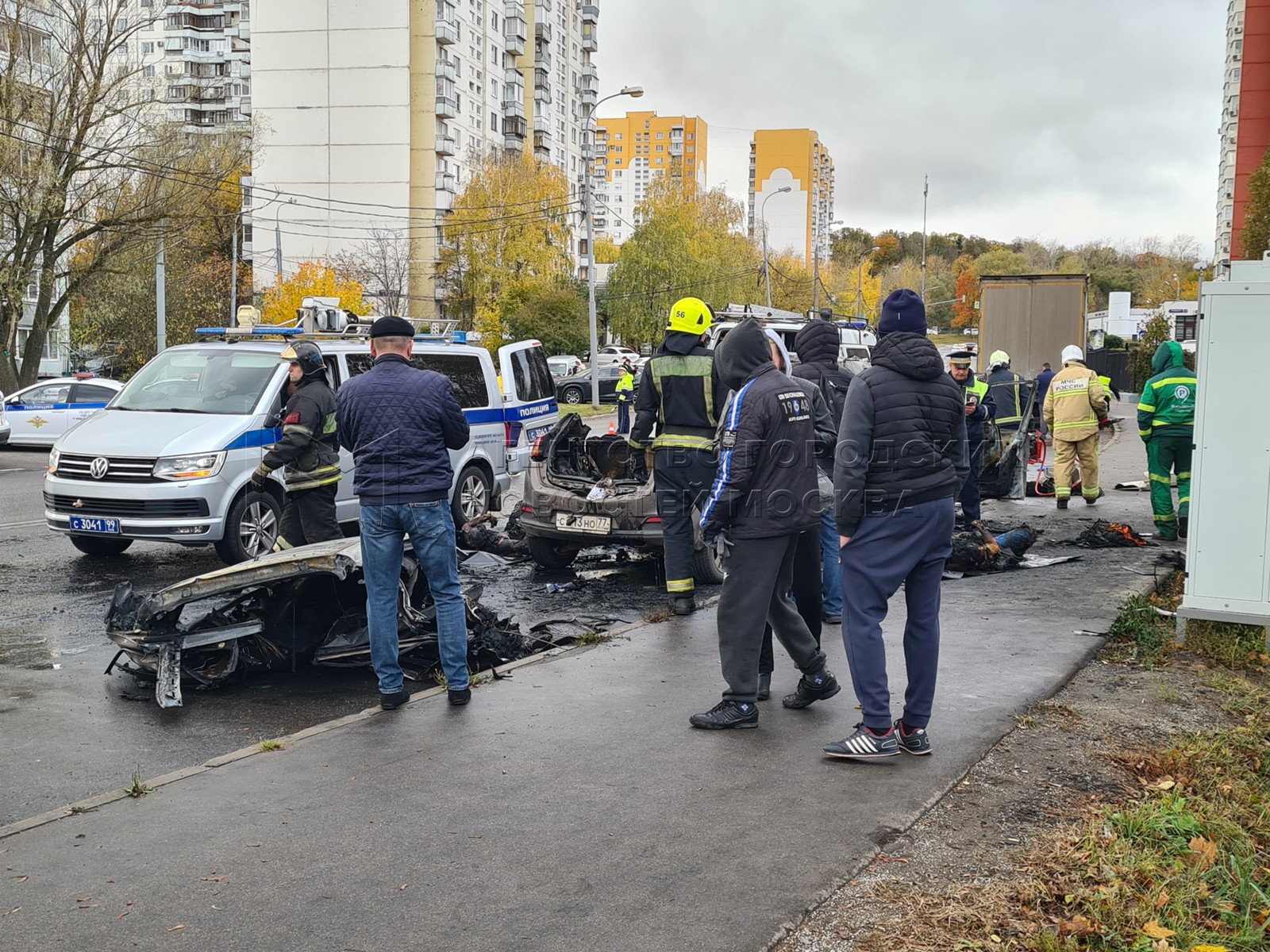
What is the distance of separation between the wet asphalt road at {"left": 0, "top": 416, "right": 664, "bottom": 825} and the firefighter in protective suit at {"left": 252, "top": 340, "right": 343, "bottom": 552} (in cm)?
152

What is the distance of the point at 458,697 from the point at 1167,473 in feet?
25.7

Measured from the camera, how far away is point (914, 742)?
5.16m

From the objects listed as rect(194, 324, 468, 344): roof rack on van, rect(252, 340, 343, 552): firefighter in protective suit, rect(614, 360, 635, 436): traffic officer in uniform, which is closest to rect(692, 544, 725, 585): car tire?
rect(252, 340, 343, 552): firefighter in protective suit

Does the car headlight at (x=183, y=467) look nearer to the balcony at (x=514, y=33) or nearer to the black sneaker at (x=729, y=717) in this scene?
the black sneaker at (x=729, y=717)

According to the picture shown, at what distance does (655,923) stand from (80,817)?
2.42 metres

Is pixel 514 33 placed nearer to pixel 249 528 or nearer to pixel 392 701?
pixel 249 528

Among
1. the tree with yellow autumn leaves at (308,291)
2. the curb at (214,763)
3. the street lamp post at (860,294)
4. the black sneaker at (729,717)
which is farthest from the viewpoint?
the street lamp post at (860,294)

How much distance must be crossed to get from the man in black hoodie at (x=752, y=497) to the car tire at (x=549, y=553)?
488cm

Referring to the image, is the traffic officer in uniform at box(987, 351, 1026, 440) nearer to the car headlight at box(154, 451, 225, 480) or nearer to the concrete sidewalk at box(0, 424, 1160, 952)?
the concrete sidewalk at box(0, 424, 1160, 952)

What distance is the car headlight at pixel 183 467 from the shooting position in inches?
392

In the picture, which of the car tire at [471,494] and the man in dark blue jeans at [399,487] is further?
the car tire at [471,494]

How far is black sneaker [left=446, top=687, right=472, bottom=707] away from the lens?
20.3 feet

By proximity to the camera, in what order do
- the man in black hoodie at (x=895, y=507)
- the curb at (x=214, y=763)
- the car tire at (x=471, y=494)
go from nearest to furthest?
1. the curb at (x=214, y=763)
2. the man in black hoodie at (x=895, y=507)
3. the car tire at (x=471, y=494)

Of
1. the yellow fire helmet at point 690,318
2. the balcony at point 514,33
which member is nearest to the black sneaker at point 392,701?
the yellow fire helmet at point 690,318
